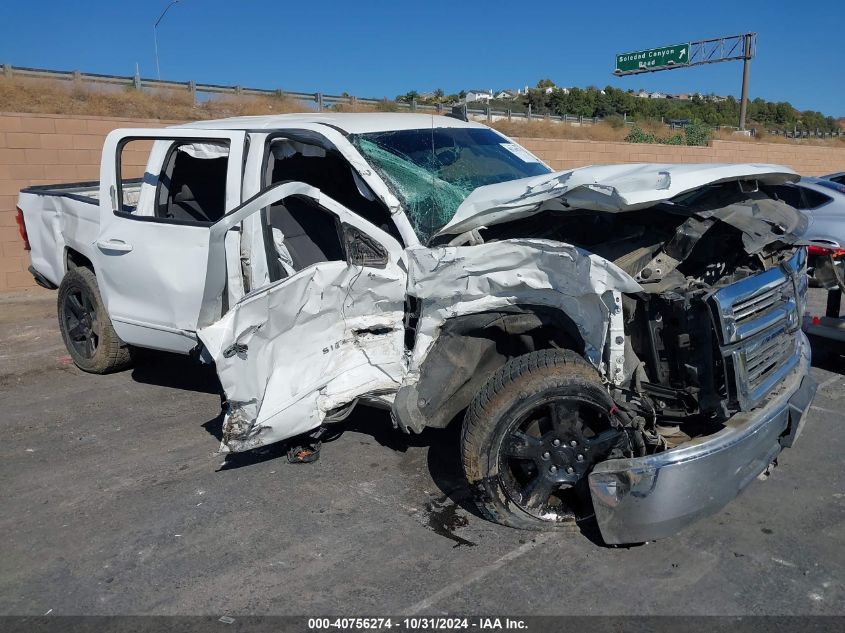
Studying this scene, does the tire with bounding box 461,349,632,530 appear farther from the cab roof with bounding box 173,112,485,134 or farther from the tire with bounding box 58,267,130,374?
the tire with bounding box 58,267,130,374

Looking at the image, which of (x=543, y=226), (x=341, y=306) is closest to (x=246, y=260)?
(x=341, y=306)

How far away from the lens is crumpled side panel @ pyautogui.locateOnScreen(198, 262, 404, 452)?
145 inches

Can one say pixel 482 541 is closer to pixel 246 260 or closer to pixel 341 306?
pixel 341 306

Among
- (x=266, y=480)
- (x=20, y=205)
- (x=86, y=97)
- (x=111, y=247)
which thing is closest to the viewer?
(x=266, y=480)

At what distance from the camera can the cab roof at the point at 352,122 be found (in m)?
4.59

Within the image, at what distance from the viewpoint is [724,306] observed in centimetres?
313

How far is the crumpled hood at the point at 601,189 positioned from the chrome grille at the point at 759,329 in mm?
501

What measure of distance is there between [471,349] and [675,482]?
1.19 metres

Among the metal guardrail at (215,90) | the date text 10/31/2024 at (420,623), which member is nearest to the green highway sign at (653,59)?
the metal guardrail at (215,90)

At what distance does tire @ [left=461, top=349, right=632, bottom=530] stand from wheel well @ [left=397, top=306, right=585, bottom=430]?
0.68 ft

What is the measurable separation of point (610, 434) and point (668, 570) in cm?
63

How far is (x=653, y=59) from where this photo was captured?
44.8 m

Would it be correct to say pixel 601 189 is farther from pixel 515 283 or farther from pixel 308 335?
pixel 308 335

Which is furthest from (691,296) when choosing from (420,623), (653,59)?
(653,59)
